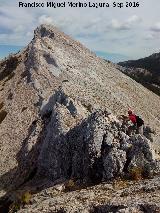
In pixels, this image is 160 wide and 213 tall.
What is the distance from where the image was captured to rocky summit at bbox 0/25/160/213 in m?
33.8

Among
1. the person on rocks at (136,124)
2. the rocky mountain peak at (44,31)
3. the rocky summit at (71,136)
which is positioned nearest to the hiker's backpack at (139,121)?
the person on rocks at (136,124)

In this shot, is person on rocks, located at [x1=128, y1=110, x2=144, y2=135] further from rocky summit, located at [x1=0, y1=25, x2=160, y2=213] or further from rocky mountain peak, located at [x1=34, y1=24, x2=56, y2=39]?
rocky mountain peak, located at [x1=34, y1=24, x2=56, y2=39]

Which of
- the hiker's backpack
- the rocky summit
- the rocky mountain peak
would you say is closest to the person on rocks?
the hiker's backpack

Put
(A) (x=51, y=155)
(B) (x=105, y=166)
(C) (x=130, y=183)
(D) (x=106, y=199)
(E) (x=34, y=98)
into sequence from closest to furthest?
(D) (x=106, y=199) < (C) (x=130, y=183) < (B) (x=105, y=166) < (A) (x=51, y=155) < (E) (x=34, y=98)

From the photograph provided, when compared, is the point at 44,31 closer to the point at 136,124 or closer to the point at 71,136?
the point at 71,136

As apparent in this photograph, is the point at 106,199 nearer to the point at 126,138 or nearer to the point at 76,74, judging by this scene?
the point at 126,138

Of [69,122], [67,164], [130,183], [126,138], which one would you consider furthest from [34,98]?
[130,183]

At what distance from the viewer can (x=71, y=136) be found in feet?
147

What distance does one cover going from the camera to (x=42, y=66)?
71.4 m

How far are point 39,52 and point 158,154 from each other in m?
40.0

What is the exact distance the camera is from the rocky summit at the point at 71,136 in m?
33.8

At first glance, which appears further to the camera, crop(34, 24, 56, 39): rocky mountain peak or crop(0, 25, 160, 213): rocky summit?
crop(34, 24, 56, 39): rocky mountain peak

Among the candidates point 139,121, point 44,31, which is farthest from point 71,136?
point 44,31

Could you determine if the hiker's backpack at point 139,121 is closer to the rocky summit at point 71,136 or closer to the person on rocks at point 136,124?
the person on rocks at point 136,124
